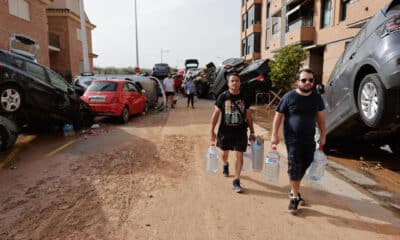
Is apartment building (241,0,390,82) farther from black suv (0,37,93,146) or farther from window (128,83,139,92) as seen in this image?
black suv (0,37,93,146)

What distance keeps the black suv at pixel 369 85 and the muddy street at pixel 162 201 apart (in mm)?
893

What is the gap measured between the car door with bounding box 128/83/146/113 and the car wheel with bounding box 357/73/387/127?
811 cm

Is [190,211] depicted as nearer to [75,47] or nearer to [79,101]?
[79,101]

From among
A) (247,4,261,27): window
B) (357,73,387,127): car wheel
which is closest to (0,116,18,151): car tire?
(357,73,387,127): car wheel

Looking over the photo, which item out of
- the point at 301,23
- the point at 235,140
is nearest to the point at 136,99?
the point at 235,140

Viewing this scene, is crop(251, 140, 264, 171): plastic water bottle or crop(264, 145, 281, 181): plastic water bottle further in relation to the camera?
crop(251, 140, 264, 171): plastic water bottle

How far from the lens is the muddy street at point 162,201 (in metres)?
3.33

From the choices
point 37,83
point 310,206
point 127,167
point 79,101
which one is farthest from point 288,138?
point 79,101

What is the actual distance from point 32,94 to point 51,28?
2281 centimetres

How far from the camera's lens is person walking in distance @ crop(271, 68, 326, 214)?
3.62 meters

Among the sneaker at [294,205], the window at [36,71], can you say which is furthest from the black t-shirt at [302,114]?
the window at [36,71]

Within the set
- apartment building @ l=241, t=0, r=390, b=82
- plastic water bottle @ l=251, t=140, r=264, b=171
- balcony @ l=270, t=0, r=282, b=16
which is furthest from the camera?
balcony @ l=270, t=0, r=282, b=16

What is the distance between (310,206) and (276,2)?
2681 cm

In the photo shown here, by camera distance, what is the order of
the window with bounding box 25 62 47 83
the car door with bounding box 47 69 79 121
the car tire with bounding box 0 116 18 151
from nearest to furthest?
1. the car tire with bounding box 0 116 18 151
2. the window with bounding box 25 62 47 83
3. the car door with bounding box 47 69 79 121
